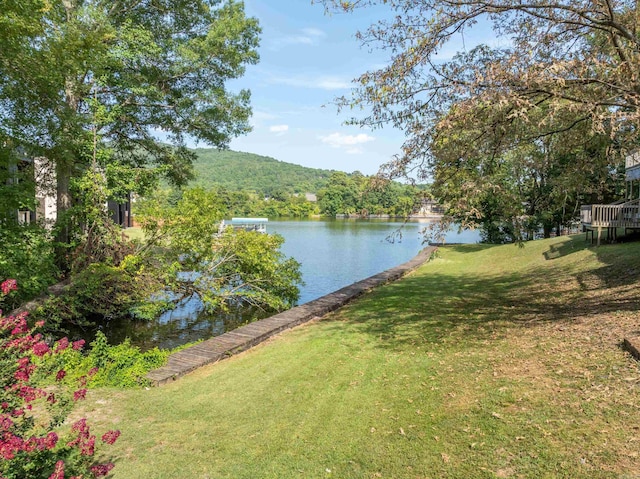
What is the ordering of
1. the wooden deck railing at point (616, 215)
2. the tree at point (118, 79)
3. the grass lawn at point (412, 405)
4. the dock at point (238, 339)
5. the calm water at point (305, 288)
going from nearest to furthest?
the grass lawn at point (412, 405) < the dock at point (238, 339) < the tree at point (118, 79) < the calm water at point (305, 288) < the wooden deck railing at point (616, 215)

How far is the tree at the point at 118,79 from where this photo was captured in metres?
8.45

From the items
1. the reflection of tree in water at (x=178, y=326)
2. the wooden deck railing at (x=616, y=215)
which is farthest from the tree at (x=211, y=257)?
the wooden deck railing at (x=616, y=215)

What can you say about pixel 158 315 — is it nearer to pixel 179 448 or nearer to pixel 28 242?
pixel 28 242

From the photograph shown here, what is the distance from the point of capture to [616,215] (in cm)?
1398

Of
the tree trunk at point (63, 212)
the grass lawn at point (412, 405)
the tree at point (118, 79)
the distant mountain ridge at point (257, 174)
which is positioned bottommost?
the grass lawn at point (412, 405)

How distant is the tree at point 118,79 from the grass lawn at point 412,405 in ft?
22.5

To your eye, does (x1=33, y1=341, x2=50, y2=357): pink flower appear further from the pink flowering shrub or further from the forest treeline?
the forest treeline

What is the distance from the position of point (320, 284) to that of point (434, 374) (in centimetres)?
1169

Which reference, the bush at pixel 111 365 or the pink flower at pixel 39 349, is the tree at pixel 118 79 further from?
the pink flower at pixel 39 349

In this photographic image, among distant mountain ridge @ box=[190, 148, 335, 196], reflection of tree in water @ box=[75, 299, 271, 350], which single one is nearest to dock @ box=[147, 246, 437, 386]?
reflection of tree in water @ box=[75, 299, 271, 350]

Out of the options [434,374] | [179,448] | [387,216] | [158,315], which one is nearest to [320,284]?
[158,315]

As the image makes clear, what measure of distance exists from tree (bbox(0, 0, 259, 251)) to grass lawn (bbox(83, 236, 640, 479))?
685 cm

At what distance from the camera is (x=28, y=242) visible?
9.77 m

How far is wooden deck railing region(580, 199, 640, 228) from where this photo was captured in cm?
1353
